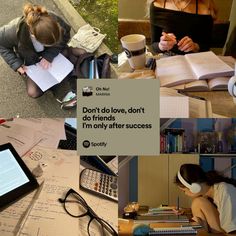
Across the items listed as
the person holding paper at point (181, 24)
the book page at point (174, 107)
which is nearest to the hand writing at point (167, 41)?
the person holding paper at point (181, 24)

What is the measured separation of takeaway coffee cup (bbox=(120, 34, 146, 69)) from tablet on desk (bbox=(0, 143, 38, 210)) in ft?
1.14

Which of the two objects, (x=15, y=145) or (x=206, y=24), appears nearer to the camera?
(x=206, y=24)

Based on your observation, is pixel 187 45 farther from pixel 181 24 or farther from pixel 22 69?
pixel 22 69

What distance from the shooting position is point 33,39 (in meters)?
0.86

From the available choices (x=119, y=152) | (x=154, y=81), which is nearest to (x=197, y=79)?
(x=154, y=81)

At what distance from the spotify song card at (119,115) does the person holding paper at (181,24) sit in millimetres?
97

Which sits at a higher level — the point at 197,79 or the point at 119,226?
the point at 197,79

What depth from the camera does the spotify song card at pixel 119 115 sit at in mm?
877

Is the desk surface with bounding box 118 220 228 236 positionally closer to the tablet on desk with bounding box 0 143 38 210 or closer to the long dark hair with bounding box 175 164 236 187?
the long dark hair with bounding box 175 164 236 187

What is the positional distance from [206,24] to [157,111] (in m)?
0.21

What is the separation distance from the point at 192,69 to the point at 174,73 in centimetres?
4

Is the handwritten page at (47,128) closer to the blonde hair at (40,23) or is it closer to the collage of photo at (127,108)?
the collage of photo at (127,108)

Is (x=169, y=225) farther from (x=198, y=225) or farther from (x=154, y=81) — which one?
(x=154, y=81)

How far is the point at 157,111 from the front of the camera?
89 cm
